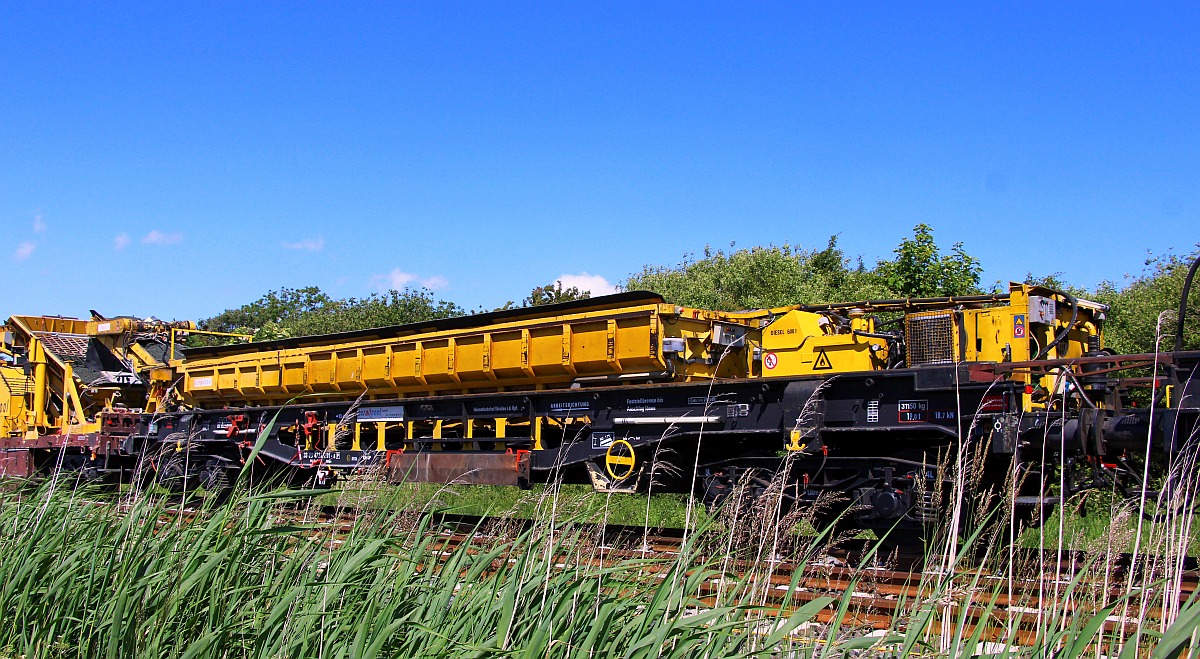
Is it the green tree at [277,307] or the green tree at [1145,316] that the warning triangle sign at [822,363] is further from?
the green tree at [277,307]

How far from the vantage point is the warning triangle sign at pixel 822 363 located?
11992 mm

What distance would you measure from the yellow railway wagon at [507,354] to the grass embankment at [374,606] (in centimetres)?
540

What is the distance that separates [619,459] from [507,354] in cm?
228

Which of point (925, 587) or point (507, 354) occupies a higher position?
point (507, 354)

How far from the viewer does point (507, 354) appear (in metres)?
13.5

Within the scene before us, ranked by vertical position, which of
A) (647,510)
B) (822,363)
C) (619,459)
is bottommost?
(619,459)

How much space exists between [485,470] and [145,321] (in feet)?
32.2

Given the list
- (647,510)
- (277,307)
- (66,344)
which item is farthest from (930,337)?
(277,307)

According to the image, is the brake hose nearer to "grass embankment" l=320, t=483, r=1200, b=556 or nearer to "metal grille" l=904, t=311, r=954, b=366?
"grass embankment" l=320, t=483, r=1200, b=556

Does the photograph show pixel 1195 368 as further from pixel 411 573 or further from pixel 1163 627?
pixel 411 573

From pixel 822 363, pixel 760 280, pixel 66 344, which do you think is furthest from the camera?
pixel 760 280

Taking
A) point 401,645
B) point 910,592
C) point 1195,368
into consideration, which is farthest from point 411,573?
point 1195,368

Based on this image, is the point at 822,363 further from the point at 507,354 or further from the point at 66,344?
the point at 66,344

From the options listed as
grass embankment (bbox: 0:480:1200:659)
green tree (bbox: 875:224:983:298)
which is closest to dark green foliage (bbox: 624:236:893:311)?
green tree (bbox: 875:224:983:298)
